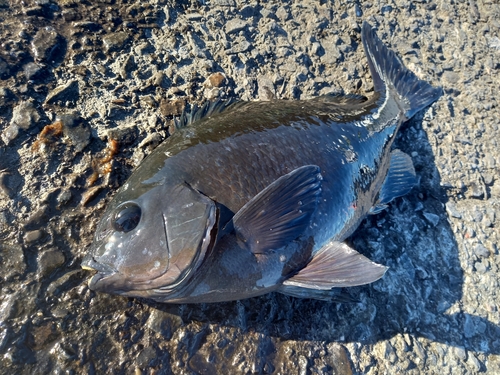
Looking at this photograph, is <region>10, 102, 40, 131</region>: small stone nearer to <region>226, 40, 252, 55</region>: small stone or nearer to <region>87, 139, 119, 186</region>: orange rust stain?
<region>87, 139, 119, 186</region>: orange rust stain

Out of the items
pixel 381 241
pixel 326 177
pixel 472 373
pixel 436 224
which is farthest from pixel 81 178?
pixel 472 373

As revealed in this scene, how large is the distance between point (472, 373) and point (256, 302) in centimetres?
159

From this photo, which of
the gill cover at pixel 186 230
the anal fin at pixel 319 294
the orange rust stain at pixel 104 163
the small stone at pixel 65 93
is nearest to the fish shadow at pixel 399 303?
the anal fin at pixel 319 294

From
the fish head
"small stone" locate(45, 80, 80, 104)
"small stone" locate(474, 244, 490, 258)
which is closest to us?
the fish head

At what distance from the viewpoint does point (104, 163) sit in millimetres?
2504

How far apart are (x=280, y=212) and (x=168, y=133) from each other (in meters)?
1.15

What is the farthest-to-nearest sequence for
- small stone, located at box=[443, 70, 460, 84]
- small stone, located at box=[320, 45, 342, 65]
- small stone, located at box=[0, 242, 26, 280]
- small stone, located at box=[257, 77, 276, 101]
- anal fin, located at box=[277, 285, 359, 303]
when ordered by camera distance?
small stone, located at box=[443, 70, 460, 84] < small stone, located at box=[320, 45, 342, 65] < small stone, located at box=[257, 77, 276, 101] < anal fin, located at box=[277, 285, 359, 303] < small stone, located at box=[0, 242, 26, 280]

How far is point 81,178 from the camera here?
2438 millimetres

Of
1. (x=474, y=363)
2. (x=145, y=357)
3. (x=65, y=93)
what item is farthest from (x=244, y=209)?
(x=474, y=363)

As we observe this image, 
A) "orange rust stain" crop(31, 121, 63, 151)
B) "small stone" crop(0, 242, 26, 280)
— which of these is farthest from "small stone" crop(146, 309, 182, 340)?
"orange rust stain" crop(31, 121, 63, 151)

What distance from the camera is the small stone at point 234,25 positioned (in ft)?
10.7

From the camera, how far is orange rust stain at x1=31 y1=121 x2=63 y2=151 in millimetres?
2453

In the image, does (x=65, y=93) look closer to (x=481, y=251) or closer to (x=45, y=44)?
(x=45, y=44)

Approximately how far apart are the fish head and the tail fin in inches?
86.4
